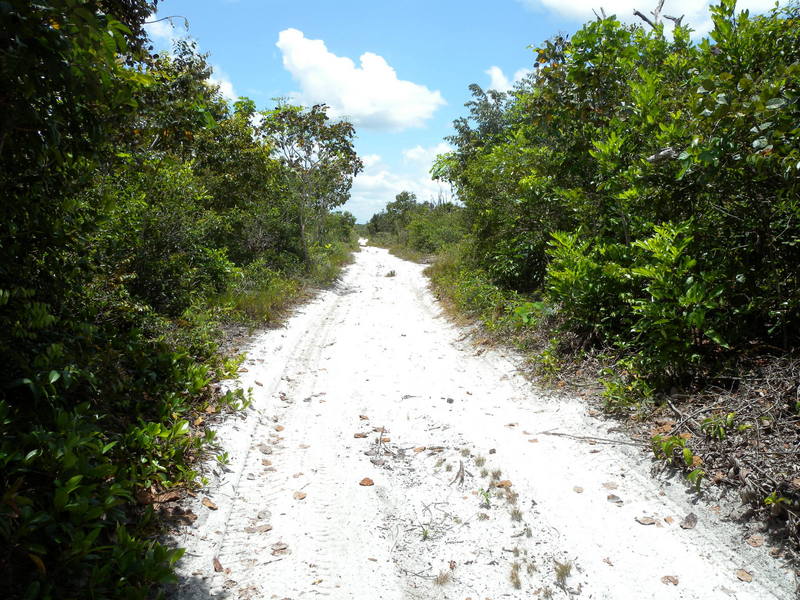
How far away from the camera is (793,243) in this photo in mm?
4008

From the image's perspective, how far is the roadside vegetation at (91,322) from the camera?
2.33m

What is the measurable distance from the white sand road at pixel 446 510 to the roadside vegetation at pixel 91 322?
0.50 meters

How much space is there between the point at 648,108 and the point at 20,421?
6422mm

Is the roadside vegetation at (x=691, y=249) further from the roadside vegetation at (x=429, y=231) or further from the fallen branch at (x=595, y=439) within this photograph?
the roadside vegetation at (x=429, y=231)

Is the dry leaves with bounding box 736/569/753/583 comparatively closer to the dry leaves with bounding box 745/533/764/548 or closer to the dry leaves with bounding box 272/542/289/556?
the dry leaves with bounding box 745/533/764/548

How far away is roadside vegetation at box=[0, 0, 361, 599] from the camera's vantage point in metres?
2.33

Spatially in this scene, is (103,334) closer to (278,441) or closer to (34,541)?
(278,441)

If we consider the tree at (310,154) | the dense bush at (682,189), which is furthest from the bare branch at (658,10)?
the tree at (310,154)

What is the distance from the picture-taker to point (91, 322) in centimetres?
451

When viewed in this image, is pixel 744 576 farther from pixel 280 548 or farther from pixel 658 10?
pixel 658 10

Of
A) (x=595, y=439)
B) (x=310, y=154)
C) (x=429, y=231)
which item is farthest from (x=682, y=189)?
(x=429, y=231)

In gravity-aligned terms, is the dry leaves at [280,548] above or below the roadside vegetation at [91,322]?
below

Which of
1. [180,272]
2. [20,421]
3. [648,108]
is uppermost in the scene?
[648,108]

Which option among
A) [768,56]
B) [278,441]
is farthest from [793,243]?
A: [278,441]
